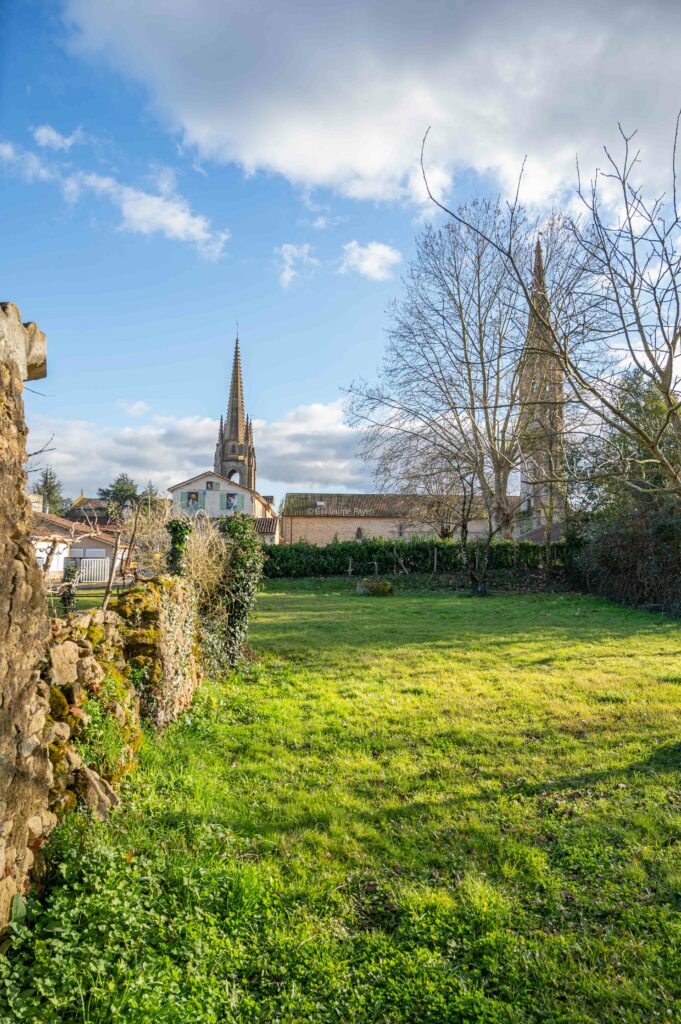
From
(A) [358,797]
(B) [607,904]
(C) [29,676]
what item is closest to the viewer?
(C) [29,676]

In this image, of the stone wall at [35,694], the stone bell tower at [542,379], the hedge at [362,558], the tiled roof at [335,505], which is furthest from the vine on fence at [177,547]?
the tiled roof at [335,505]

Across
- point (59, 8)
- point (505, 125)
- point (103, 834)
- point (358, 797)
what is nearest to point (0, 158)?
point (59, 8)

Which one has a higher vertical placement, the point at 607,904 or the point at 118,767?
the point at 118,767

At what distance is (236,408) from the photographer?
244 ft

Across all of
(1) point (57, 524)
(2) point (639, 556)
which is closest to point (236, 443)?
(2) point (639, 556)

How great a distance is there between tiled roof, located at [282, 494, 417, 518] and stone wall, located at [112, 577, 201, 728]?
3920 centimetres

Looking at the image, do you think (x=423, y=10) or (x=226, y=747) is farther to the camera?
(x=226, y=747)

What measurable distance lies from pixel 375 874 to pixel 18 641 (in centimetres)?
255

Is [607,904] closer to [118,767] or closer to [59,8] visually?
[118,767]

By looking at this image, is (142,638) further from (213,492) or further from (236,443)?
(236,443)

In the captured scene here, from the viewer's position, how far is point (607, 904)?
3246 mm

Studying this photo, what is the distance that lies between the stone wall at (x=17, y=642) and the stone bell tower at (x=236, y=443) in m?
69.5

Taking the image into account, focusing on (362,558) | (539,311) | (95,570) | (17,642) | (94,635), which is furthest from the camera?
(95,570)

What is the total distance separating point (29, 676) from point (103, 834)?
3.63ft
